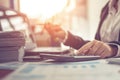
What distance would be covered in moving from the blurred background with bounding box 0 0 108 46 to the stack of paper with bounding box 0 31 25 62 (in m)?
1.36

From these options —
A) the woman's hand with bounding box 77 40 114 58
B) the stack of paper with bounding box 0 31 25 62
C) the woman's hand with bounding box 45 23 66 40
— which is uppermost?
the stack of paper with bounding box 0 31 25 62

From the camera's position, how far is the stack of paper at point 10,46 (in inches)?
41.0

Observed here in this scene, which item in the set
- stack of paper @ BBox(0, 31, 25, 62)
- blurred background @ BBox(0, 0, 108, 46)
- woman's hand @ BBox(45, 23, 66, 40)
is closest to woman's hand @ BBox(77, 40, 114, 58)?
stack of paper @ BBox(0, 31, 25, 62)

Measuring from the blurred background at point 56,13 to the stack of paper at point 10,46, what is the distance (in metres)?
1.36

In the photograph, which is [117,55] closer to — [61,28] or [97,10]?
[61,28]

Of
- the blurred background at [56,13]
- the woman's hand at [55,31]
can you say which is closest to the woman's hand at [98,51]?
the woman's hand at [55,31]

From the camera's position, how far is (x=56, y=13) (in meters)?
2.44

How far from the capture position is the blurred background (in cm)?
243

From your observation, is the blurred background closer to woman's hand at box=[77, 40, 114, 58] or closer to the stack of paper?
woman's hand at box=[77, 40, 114, 58]

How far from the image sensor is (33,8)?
246cm

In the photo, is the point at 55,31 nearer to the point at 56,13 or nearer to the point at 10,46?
the point at 56,13

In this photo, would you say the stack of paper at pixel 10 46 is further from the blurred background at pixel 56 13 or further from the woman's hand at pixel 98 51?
the blurred background at pixel 56 13

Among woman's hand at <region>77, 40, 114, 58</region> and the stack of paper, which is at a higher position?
the stack of paper

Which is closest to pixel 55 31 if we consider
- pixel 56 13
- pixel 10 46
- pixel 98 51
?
pixel 56 13
